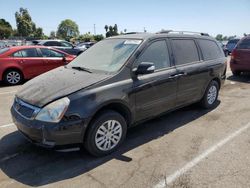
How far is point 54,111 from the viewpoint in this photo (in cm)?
348

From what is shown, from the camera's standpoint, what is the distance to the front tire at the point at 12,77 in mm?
9391

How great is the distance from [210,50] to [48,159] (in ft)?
13.5

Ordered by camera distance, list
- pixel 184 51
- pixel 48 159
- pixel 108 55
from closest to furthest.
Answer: pixel 48 159 → pixel 108 55 → pixel 184 51

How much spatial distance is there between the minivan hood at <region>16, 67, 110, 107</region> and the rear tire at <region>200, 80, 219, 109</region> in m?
2.82

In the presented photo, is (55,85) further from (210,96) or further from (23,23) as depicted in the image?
(23,23)

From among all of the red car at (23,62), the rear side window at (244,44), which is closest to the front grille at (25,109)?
the red car at (23,62)

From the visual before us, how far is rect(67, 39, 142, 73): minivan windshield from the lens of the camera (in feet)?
14.1

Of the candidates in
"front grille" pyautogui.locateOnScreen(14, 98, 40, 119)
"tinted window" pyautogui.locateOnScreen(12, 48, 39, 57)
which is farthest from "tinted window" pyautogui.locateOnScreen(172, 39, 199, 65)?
"tinted window" pyautogui.locateOnScreen(12, 48, 39, 57)

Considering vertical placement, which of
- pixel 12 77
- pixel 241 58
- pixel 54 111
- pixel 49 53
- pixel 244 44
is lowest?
pixel 12 77


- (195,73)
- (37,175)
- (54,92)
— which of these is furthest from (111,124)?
(195,73)

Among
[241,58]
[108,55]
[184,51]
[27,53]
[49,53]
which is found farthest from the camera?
[49,53]

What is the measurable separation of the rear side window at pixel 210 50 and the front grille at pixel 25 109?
3.71 m

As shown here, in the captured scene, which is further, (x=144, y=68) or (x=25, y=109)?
(x=144, y=68)

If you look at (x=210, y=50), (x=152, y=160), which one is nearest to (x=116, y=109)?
(x=152, y=160)
